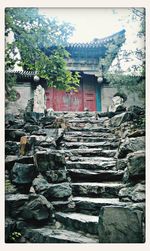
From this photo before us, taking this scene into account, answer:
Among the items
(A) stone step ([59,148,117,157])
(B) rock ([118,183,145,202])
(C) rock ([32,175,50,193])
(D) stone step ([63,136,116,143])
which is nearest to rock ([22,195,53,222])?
(C) rock ([32,175,50,193])

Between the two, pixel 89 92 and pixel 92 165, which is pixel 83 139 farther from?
pixel 89 92

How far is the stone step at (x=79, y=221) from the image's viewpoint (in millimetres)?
2407

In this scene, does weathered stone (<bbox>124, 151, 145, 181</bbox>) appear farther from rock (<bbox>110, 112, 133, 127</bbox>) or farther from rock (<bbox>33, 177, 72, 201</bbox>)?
rock (<bbox>110, 112, 133, 127</bbox>)

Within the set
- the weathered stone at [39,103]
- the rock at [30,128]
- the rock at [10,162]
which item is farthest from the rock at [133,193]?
the weathered stone at [39,103]

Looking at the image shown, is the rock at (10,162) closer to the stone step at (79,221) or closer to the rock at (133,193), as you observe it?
the stone step at (79,221)

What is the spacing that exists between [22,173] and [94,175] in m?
1.15

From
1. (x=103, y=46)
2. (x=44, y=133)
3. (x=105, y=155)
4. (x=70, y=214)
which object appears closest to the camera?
(x=70, y=214)

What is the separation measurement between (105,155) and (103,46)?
6902mm

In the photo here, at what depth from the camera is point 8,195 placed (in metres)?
2.90

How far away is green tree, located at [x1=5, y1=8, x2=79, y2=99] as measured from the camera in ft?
10.2

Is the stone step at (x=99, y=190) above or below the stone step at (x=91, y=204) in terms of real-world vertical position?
above

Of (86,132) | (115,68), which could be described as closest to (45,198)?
(86,132)

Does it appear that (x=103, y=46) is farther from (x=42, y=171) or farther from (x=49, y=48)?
(x=42, y=171)

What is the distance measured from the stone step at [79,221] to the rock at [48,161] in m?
0.72
